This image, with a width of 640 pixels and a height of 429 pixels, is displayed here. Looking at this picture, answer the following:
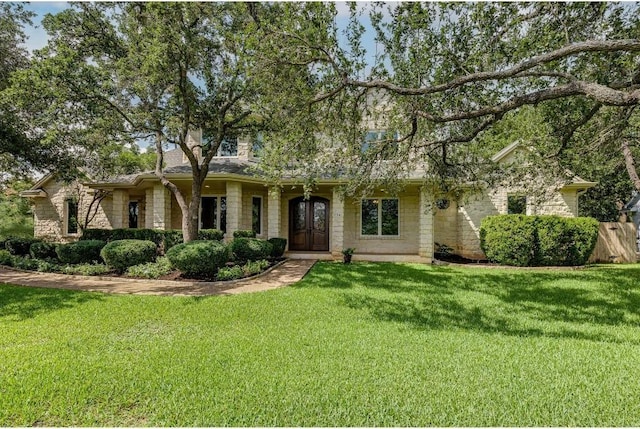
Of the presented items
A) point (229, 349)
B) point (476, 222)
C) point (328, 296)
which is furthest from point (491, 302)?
point (476, 222)

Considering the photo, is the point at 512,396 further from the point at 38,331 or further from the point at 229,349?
the point at 38,331

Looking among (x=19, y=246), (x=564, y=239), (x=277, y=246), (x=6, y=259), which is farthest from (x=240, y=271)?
(x=564, y=239)

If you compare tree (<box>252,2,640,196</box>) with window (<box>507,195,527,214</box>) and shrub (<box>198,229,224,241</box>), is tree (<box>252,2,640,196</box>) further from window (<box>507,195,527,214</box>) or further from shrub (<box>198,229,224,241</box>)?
window (<box>507,195,527,214</box>)

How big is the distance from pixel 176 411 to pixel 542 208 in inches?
612

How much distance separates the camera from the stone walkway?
26.4 ft

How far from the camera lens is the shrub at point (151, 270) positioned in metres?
9.69

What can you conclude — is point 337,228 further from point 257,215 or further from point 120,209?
point 120,209

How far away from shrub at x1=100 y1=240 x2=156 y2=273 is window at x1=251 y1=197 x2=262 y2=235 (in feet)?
17.4

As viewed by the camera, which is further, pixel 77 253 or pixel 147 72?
pixel 77 253

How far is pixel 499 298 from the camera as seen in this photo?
297 inches

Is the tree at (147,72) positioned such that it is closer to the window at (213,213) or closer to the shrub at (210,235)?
the shrub at (210,235)

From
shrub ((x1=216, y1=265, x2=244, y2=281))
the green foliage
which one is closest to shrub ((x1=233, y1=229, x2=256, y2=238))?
the green foliage

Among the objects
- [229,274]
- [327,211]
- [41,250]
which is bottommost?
[229,274]

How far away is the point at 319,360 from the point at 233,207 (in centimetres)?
1014
